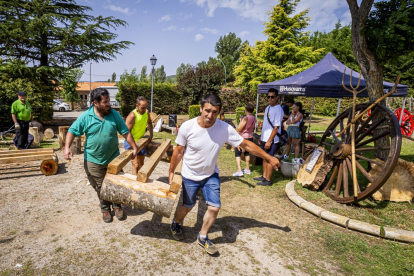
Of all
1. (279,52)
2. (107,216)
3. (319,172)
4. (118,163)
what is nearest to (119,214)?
(107,216)

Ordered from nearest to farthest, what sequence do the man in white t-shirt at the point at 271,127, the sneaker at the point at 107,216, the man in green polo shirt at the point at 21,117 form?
the sneaker at the point at 107,216 → the man in white t-shirt at the point at 271,127 → the man in green polo shirt at the point at 21,117

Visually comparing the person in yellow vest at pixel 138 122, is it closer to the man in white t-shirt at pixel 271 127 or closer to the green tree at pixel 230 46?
the man in white t-shirt at pixel 271 127

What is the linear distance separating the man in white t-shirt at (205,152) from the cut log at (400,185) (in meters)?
2.83

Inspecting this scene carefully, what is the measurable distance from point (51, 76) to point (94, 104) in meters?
12.6

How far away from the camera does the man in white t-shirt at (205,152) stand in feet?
8.68

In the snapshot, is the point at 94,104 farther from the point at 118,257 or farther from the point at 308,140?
the point at 308,140

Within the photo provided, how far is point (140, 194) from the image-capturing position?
282 centimetres

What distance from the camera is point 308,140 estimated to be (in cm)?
977

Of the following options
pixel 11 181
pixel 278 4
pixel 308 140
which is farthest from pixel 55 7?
pixel 278 4

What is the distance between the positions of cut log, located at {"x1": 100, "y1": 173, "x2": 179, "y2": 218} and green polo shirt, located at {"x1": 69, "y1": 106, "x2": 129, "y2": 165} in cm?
45

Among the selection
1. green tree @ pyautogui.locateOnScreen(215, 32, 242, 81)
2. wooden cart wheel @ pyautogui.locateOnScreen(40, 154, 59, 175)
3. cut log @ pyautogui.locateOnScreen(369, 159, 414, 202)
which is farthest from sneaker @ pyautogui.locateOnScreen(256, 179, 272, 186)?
green tree @ pyautogui.locateOnScreen(215, 32, 242, 81)

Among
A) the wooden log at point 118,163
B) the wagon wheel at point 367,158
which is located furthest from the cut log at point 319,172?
the wooden log at point 118,163

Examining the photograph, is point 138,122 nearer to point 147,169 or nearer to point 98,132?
point 98,132

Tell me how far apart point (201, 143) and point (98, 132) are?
153cm
